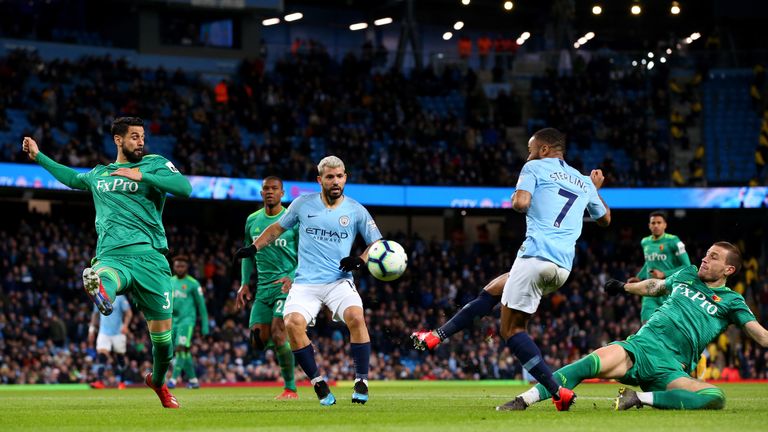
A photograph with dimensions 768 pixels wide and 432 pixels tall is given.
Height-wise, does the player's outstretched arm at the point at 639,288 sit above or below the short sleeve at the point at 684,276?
below

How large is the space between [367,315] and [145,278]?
21.9 m

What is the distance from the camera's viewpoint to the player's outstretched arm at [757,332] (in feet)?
32.9

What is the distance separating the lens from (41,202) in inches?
1404

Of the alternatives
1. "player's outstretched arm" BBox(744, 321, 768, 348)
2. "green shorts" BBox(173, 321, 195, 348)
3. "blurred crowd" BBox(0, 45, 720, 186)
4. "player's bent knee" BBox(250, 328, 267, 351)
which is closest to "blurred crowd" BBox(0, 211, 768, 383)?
"blurred crowd" BBox(0, 45, 720, 186)

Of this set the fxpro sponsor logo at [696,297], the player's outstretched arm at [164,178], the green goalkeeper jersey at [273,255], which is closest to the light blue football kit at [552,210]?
the fxpro sponsor logo at [696,297]

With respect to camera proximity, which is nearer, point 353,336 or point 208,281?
point 353,336

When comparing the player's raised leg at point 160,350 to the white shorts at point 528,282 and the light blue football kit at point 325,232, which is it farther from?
the white shorts at point 528,282

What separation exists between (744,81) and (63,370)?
26580mm

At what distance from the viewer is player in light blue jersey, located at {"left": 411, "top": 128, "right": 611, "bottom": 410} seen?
10414 millimetres

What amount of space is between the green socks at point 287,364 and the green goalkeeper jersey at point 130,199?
4.35 meters

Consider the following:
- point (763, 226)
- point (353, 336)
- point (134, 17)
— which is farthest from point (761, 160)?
point (353, 336)

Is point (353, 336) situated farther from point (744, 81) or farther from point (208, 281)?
point (744, 81)

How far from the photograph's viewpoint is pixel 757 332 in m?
10.1

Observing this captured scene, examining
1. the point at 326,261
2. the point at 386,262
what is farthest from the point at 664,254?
the point at 386,262
